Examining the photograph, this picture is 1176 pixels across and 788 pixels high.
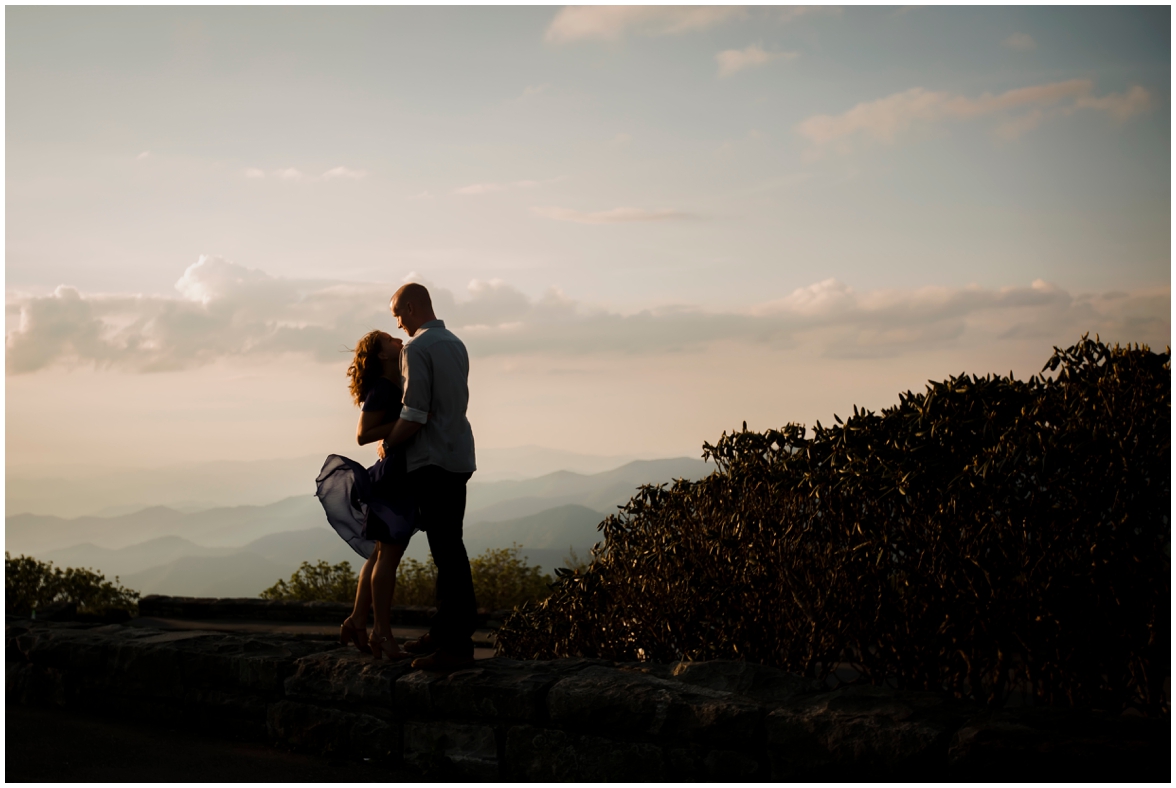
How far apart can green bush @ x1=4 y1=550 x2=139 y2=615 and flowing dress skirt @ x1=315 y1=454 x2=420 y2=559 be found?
7816 millimetres

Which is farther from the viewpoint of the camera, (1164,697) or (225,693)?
(225,693)

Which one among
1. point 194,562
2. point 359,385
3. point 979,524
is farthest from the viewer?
point 194,562

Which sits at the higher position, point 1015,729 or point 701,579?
point 701,579

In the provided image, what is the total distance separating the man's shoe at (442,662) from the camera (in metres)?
4.02

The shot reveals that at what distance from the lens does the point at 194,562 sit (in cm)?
4850

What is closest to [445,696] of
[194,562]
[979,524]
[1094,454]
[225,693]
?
[225,693]

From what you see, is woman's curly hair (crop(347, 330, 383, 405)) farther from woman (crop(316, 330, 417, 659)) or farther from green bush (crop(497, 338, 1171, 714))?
green bush (crop(497, 338, 1171, 714))

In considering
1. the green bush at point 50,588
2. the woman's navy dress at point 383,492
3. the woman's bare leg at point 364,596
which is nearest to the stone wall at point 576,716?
the woman's bare leg at point 364,596

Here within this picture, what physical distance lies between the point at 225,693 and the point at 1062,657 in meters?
4.02

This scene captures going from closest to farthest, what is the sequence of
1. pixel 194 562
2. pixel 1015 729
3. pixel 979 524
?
1. pixel 1015 729
2. pixel 979 524
3. pixel 194 562

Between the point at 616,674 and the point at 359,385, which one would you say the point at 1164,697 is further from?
the point at 359,385

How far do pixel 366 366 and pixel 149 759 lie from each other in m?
2.16

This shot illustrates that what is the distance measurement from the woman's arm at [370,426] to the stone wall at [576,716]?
3.67ft

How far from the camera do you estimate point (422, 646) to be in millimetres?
4223
